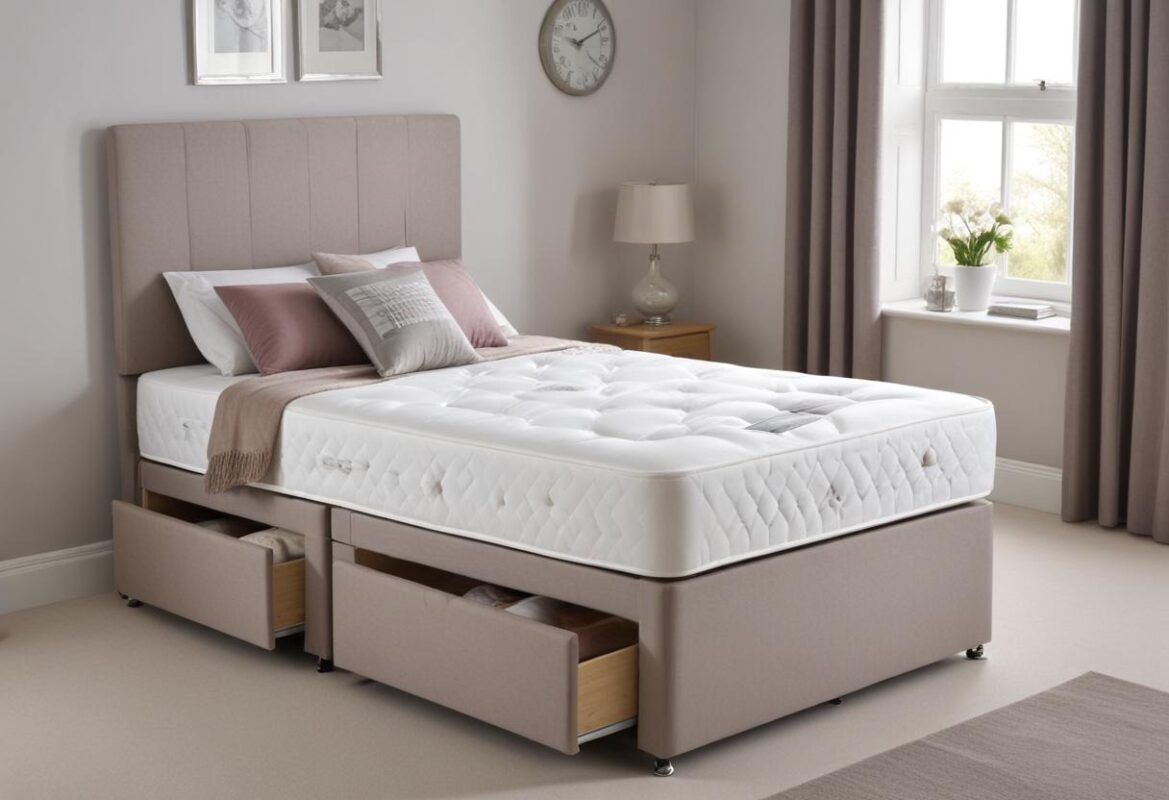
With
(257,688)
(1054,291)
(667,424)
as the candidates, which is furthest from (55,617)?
(1054,291)

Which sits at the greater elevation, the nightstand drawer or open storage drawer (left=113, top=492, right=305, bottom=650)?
the nightstand drawer

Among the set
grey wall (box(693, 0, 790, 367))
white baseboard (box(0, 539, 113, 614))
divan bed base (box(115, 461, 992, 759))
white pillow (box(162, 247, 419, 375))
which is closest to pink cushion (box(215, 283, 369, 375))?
white pillow (box(162, 247, 419, 375))

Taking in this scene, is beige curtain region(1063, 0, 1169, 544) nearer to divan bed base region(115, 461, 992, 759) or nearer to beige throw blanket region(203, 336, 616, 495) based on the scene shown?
divan bed base region(115, 461, 992, 759)

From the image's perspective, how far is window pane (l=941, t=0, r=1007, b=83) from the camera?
540cm

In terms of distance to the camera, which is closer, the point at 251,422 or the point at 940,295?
the point at 251,422

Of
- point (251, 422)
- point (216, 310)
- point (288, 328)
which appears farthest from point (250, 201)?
point (251, 422)

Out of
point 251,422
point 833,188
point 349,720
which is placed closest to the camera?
point 349,720

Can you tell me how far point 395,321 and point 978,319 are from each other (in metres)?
2.12

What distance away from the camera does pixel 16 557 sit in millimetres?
4266

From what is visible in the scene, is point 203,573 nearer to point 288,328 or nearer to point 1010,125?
point 288,328

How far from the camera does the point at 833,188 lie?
17.8ft

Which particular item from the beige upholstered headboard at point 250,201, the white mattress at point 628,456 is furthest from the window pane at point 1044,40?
the beige upholstered headboard at point 250,201

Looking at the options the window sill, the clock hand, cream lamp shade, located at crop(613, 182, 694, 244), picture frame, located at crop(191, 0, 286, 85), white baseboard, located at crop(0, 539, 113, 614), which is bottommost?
white baseboard, located at crop(0, 539, 113, 614)

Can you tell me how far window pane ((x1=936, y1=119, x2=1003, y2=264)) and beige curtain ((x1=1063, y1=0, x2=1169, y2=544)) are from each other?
644mm
